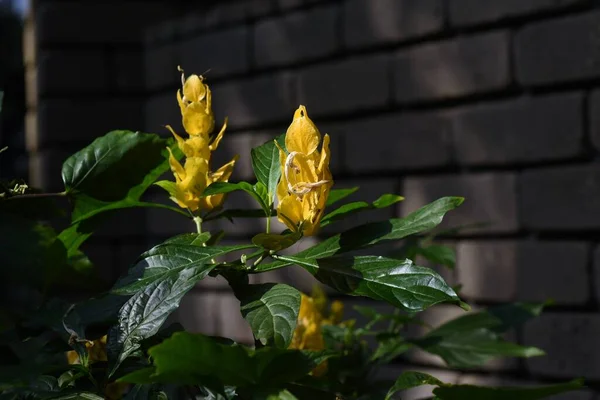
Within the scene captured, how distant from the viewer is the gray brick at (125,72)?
314 centimetres

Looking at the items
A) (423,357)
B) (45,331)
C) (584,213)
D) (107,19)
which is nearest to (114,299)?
(45,331)

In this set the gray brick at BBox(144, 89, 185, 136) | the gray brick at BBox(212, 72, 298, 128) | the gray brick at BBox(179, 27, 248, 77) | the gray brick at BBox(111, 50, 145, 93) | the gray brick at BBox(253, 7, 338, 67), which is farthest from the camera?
the gray brick at BBox(111, 50, 145, 93)

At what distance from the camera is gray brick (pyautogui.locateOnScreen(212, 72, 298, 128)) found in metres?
2.58

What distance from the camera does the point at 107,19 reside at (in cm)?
312

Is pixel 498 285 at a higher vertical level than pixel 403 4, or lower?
lower

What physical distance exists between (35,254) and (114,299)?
0.66 feet

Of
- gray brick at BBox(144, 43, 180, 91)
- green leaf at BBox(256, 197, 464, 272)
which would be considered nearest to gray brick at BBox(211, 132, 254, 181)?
gray brick at BBox(144, 43, 180, 91)

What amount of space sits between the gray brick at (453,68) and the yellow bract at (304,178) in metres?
1.45

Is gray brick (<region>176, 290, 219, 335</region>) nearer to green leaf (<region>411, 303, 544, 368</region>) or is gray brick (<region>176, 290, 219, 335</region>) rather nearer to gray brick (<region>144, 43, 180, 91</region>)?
gray brick (<region>144, 43, 180, 91</region>)

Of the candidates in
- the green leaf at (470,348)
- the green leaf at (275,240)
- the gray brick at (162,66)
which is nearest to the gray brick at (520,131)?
the green leaf at (470,348)

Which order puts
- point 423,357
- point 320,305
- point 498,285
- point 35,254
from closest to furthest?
1. point 35,254
2. point 320,305
3. point 498,285
4. point 423,357

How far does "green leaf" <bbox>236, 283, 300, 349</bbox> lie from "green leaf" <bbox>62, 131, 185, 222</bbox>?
0.53ft

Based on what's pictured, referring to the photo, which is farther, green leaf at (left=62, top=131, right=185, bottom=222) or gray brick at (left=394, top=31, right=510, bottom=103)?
gray brick at (left=394, top=31, right=510, bottom=103)

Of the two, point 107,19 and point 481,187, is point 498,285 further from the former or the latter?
point 107,19
